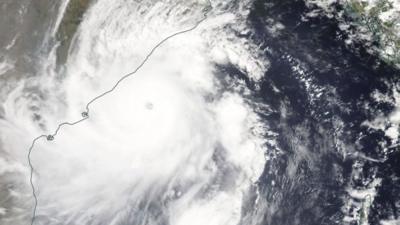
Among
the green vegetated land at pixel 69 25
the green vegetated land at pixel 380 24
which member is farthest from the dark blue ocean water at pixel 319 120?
the green vegetated land at pixel 69 25

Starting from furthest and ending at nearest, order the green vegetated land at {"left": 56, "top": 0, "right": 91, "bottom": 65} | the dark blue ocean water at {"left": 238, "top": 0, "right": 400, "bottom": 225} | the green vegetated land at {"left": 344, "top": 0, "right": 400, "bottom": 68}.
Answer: the green vegetated land at {"left": 56, "top": 0, "right": 91, "bottom": 65} → the dark blue ocean water at {"left": 238, "top": 0, "right": 400, "bottom": 225} → the green vegetated land at {"left": 344, "top": 0, "right": 400, "bottom": 68}

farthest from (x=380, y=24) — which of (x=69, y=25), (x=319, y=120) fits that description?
(x=69, y=25)

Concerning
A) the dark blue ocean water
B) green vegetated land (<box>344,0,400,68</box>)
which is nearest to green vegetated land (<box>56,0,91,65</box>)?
the dark blue ocean water

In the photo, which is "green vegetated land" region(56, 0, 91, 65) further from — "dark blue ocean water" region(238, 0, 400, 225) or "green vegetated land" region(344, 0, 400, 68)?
"green vegetated land" region(344, 0, 400, 68)

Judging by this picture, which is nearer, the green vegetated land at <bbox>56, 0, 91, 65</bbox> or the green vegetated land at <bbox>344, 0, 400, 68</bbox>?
the green vegetated land at <bbox>344, 0, 400, 68</bbox>

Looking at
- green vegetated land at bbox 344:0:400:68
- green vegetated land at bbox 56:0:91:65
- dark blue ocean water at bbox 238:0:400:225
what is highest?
green vegetated land at bbox 56:0:91:65

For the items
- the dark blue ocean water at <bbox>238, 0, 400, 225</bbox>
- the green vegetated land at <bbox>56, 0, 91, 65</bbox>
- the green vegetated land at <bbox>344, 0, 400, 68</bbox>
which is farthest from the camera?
the green vegetated land at <bbox>56, 0, 91, 65</bbox>

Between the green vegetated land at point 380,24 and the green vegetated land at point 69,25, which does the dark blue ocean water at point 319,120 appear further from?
the green vegetated land at point 69,25

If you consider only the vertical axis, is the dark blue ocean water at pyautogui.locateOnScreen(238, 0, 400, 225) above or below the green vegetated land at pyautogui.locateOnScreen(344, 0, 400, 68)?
below
